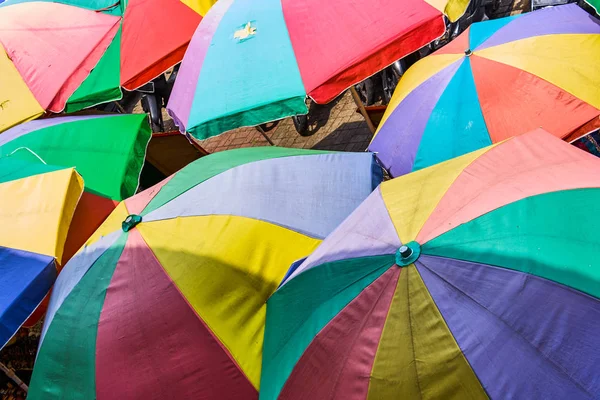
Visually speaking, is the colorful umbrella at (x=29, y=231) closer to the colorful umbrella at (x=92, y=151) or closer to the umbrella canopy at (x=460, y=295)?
the colorful umbrella at (x=92, y=151)

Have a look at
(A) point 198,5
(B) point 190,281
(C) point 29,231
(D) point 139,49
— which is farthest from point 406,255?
(A) point 198,5

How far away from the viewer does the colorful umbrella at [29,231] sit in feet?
13.6

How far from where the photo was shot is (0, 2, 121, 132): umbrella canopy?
6344mm

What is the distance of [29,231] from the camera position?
448 cm

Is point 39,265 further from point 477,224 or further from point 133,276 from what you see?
point 477,224

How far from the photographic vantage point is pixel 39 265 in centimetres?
428

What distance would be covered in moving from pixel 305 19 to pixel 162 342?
2735mm

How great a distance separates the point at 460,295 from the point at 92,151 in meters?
3.96

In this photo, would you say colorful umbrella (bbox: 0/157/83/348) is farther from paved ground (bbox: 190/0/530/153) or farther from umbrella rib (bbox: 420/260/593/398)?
paved ground (bbox: 190/0/530/153)

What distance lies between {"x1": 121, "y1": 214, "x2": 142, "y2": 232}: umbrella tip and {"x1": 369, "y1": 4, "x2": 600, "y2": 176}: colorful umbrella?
1.83 m

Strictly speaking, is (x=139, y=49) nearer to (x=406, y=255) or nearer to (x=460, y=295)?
(x=406, y=255)

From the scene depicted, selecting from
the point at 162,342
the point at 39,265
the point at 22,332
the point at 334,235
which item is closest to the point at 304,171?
the point at 334,235

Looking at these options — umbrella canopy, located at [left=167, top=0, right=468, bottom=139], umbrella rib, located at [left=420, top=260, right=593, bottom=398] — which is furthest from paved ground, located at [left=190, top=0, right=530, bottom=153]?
umbrella rib, located at [left=420, top=260, right=593, bottom=398]

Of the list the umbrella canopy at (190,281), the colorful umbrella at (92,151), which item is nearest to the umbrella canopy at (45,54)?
the colorful umbrella at (92,151)
